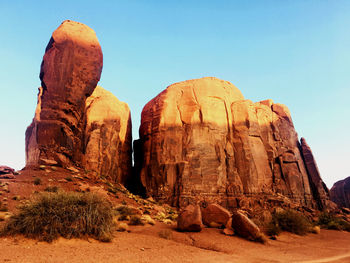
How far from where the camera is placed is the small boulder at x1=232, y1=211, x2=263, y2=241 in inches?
439

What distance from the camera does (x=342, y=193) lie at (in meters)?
45.5

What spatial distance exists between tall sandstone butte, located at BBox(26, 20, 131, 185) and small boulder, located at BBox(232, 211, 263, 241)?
14.5 metres

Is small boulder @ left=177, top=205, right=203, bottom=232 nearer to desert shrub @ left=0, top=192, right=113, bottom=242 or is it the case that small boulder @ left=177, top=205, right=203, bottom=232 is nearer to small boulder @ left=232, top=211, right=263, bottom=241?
small boulder @ left=232, top=211, right=263, bottom=241

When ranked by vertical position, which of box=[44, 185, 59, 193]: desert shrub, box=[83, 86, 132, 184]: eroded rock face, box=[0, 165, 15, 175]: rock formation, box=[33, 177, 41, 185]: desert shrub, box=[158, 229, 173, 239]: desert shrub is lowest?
box=[158, 229, 173, 239]: desert shrub

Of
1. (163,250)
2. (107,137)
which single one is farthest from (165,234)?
(107,137)

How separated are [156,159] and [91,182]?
9.69 meters

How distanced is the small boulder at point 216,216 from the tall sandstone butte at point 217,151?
37.1 feet

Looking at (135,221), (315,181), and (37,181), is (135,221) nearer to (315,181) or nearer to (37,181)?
(37,181)

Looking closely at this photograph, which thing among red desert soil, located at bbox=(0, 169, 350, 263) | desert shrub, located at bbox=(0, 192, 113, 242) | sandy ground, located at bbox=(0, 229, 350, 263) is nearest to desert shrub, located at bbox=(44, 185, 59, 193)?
red desert soil, located at bbox=(0, 169, 350, 263)

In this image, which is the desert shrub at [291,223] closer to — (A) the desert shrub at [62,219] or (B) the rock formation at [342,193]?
(A) the desert shrub at [62,219]

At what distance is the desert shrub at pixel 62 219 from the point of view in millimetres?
7509

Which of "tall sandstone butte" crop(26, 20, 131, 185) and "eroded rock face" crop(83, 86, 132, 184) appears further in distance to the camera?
"eroded rock face" crop(83, 86, 132, 184)

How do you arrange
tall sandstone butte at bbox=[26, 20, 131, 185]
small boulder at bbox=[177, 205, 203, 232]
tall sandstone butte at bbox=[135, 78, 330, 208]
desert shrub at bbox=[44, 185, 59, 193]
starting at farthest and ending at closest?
tall sandstone butte at bbox=[135, 78, 330, 208], tall sandstone butte at bbox=[26, 20, 131, 185], desert shrub at bbox=[44, 185, 59, 193], small boulder at bbox=[177, 205, 203, 232]

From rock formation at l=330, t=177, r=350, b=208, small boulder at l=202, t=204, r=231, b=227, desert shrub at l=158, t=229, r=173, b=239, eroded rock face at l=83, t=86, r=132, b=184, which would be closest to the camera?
desert shrub at l=158, t=229, r=173, b=239
